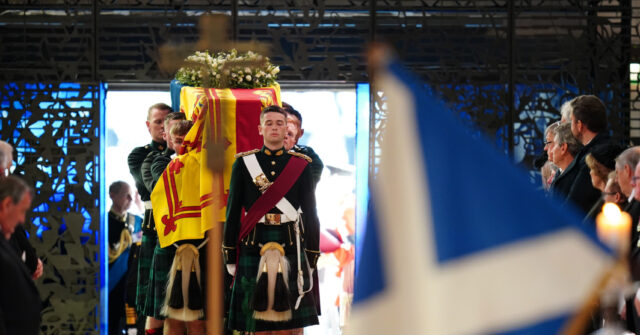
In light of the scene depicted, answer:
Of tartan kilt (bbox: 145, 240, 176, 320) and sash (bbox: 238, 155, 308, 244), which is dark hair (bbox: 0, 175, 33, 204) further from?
tartan kilt (bbox: 145, 240, 176, 320)

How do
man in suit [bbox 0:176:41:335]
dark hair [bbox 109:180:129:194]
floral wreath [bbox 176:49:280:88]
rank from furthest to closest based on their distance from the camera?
dark hair [bbox 109:180:129:194] < floral wreath [bbox 176:49:280:88] < man in suit [bbox 0:176:41:335]

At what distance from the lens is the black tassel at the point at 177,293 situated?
597 centimetres

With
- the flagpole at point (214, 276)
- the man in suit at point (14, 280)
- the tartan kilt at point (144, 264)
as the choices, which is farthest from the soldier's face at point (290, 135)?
the flagpole at point (214, 276)

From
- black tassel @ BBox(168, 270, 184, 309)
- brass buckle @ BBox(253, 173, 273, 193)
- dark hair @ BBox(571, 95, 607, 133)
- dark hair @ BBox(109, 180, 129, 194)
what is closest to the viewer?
dark hair @ BBox(571, 95, 607, 133)

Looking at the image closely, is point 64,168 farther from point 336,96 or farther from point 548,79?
point 548,79

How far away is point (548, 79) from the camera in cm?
856

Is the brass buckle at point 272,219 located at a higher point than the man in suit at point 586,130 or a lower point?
lower

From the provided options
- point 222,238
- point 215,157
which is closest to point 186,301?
point 222,238

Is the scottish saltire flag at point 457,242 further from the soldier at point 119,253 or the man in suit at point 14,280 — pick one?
the soldier at point 119,253

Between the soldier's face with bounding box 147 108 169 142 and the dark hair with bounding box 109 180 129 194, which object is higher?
the soldier's face with bounding box 147 108 169 142

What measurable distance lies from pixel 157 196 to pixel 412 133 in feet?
14.9

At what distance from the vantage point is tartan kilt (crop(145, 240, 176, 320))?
19.9 feet

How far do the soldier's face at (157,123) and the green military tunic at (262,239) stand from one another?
115 cm

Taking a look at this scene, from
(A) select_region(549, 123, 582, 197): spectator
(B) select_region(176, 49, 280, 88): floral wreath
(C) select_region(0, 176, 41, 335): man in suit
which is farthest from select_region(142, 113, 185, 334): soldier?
(A) select_region(549, 123, 582, 197): spectator
